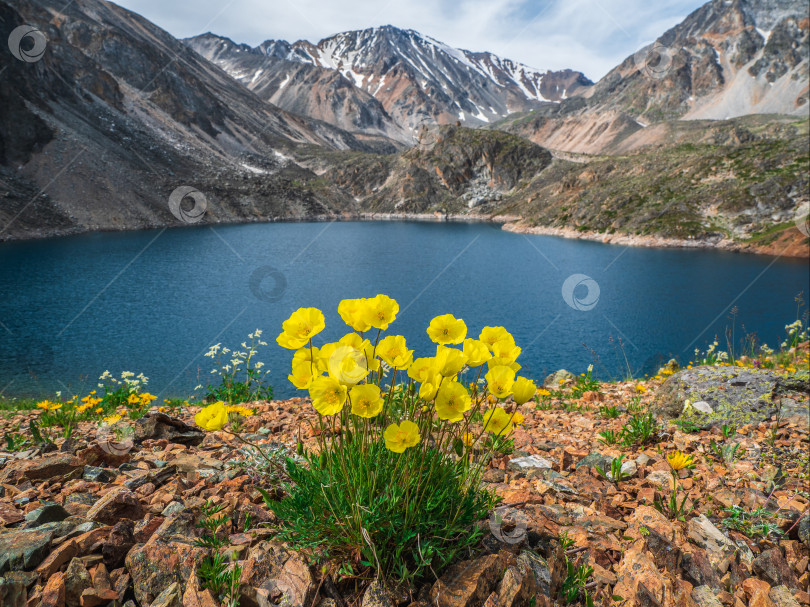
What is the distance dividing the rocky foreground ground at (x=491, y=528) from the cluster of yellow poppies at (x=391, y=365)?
916mm

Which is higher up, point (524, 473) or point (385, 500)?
point (524, 473)

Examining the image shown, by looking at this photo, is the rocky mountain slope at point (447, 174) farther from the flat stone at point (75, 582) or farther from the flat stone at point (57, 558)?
the flat stone at point (75, 582)

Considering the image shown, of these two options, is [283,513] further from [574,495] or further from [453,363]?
[574,495]

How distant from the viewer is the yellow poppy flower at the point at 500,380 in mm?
2240

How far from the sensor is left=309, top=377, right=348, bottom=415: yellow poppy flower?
2080 millimetres

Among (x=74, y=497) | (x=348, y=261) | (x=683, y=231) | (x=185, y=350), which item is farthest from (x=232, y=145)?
(x=74, y=497)

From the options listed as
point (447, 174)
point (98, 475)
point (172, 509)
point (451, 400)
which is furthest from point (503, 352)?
point (447, 174)

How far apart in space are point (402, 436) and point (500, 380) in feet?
1.98

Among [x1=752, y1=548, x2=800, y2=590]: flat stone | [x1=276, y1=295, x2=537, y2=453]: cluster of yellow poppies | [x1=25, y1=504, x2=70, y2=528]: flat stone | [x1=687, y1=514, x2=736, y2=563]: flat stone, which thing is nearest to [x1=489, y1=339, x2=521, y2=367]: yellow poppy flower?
[x1=276, y1=295, x2=537, y2=453]: cluster of yellow poppies

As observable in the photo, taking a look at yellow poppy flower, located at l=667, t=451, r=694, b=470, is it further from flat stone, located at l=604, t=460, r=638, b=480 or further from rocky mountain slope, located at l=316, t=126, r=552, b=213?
rocky mountain slope, located at l=316, t=126, r=552, b=213

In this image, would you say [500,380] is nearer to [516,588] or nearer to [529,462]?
[516,588]

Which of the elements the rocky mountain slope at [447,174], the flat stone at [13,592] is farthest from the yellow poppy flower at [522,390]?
the rocky mountain slope at [447,174]

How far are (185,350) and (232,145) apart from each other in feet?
518

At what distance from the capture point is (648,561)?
9.47 feet
